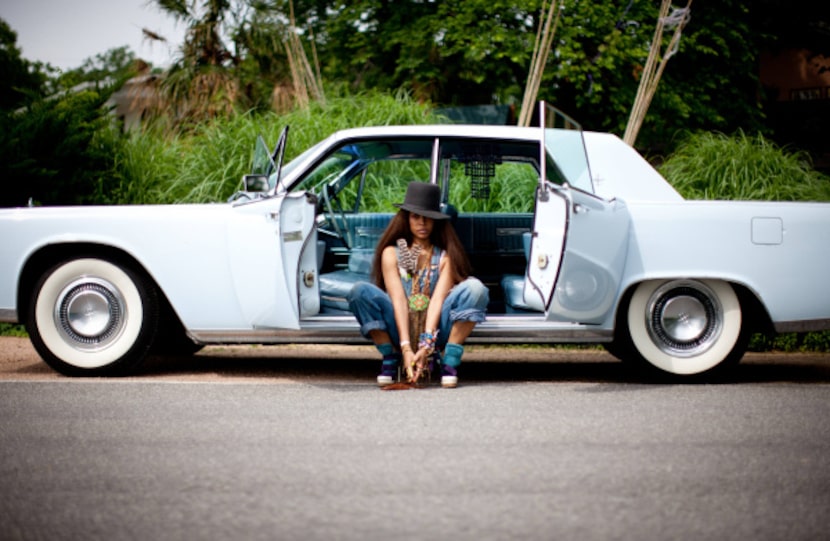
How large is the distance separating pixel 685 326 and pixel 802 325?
0.71m

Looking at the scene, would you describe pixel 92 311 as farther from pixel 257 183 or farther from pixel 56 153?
pixel 56 153

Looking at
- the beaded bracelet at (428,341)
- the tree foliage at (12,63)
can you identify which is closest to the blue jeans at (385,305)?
the beaded bracelet at (428,341)

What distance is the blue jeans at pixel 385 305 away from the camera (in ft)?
19.2

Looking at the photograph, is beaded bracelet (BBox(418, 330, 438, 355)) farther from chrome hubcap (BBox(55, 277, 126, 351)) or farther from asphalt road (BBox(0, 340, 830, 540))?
chrome hubcap (BBox(55, 277, 126, 351))

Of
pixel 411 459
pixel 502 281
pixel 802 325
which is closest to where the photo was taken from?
pixel 411 459

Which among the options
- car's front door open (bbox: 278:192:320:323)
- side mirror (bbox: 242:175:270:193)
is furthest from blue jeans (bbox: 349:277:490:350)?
side mirror (bbox: 242:175:270:193)

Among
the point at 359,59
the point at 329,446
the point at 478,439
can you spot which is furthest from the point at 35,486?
the point at 359,59

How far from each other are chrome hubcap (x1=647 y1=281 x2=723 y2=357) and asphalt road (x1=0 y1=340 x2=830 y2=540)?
0.94 feet

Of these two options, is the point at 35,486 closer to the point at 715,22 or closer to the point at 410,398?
the point at 410,398

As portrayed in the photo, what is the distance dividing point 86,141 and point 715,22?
40.6ft

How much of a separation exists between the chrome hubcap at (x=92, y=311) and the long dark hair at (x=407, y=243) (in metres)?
1.64

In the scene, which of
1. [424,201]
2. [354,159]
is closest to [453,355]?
[424,201]

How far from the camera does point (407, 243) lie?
6.21m

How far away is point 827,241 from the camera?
621 centimetres
